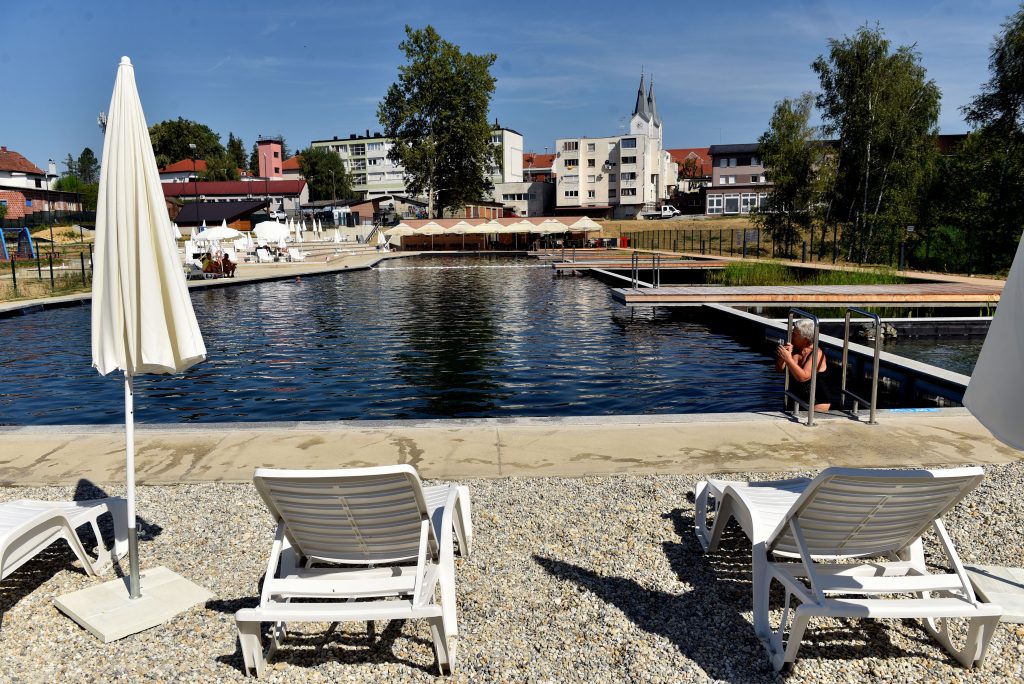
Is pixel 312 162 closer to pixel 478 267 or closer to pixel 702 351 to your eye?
pixel 478 267

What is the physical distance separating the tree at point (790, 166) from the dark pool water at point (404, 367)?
23606 mm

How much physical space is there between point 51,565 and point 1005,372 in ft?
17.4

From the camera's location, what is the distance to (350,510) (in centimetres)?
340

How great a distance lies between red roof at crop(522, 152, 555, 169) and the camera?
119m

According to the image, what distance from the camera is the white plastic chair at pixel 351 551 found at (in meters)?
3.28

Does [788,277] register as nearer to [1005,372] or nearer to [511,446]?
[511,446]

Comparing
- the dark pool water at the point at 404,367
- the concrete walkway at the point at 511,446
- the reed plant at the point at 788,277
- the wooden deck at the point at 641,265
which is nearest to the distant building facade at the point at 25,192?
the wooden deck at the point at 641,265

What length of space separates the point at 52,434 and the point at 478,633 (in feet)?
18.1

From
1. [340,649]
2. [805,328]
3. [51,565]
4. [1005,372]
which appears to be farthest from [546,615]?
[805,328]

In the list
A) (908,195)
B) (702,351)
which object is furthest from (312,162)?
(702,351)

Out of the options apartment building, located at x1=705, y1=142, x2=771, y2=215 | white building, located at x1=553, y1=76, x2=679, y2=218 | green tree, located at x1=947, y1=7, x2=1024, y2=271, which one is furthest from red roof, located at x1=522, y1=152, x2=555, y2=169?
green tree, located at x1=947, y1=7, x2=1024, y2=271

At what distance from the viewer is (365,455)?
644 cm

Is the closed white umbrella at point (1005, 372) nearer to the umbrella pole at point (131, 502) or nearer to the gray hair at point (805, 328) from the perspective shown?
the umbrella pole at point (131, 502)

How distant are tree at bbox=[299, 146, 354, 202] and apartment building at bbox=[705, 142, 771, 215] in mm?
54319
